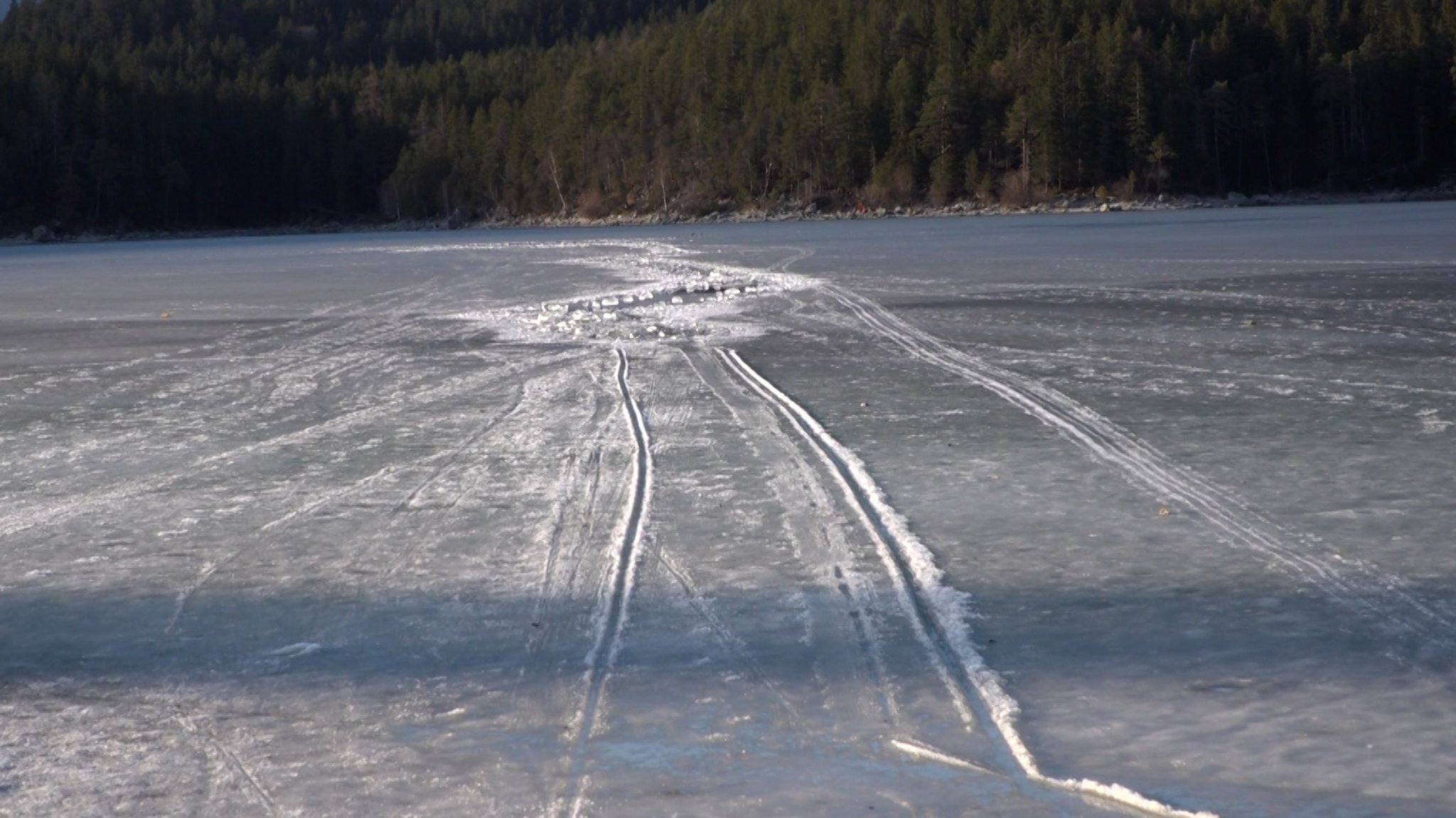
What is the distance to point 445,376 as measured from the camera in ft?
39.4

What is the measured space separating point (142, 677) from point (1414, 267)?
19931 mm

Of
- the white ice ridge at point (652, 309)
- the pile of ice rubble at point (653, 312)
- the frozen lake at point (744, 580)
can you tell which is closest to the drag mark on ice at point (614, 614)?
the frozen lake at point (744, 580)

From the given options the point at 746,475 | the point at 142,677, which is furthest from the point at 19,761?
the point at 746,475

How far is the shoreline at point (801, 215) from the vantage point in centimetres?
7975

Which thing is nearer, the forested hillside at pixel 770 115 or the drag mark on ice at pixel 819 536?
the drag mark on ice at pixel 819 536

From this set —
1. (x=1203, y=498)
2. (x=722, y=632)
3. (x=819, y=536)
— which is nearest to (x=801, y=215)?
(x=1203, y=498)

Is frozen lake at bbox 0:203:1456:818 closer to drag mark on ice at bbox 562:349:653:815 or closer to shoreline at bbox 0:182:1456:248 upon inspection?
drag mark on ice at bbox 562:349:653:815

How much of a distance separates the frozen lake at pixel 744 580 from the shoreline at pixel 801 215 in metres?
65.0

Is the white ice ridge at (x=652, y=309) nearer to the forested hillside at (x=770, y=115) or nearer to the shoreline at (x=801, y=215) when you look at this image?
the shoreline at (x=801, y=215)

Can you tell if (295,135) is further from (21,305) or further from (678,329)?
(678,329)

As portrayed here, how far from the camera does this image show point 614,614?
5051mm

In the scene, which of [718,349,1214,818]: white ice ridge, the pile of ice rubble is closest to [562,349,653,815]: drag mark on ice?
[718,349,1214,818]: white ice ridge

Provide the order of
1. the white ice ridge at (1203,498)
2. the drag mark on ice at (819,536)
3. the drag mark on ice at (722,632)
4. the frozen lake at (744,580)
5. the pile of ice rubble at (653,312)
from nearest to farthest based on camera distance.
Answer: the frozen lake at (744,580)
the drag mark on ice at (722,632)
the drag mark on ice at (819,536)
the white ice ridge at (1203,498)
the pile of ice rubble at (653,312)

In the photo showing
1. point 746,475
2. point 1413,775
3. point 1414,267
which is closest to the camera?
point 1413,775
